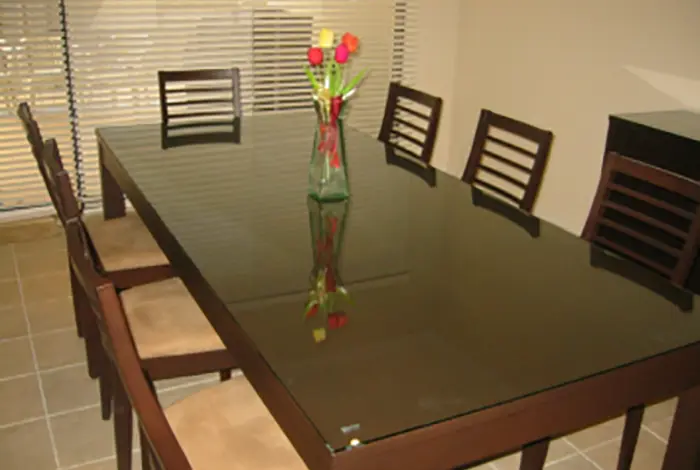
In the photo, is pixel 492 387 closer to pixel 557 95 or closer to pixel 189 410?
pixel 189 410

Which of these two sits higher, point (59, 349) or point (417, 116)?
point (417, 116)

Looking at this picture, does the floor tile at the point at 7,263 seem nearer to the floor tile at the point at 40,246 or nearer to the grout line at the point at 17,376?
Result: the floor tile at the point at 40,246

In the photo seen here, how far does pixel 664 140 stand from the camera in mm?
2840

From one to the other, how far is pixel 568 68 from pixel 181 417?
2.90 m

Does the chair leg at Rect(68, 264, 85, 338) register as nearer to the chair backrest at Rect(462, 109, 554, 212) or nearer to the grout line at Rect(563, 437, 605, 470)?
the chair backrest at Rect(462, 109, 554, 212)

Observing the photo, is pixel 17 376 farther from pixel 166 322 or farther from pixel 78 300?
pixel 166 322

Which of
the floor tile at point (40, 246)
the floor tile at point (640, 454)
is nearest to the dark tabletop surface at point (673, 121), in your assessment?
the floor tile at point (640, 454)

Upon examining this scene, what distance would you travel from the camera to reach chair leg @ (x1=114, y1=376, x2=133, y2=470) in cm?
186

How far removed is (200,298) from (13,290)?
1.94 m

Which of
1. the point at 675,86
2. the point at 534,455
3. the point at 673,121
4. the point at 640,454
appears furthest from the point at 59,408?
the point at 675,86

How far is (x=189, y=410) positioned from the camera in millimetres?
1654

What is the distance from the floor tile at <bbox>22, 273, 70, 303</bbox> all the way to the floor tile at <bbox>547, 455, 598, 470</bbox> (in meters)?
2.18

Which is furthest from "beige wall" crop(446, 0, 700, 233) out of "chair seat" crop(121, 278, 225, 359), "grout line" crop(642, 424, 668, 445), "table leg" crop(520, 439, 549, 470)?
"chair seat" crop(121, 278, 225, 359)

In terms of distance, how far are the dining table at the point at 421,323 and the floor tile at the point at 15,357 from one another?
0.84 metres
